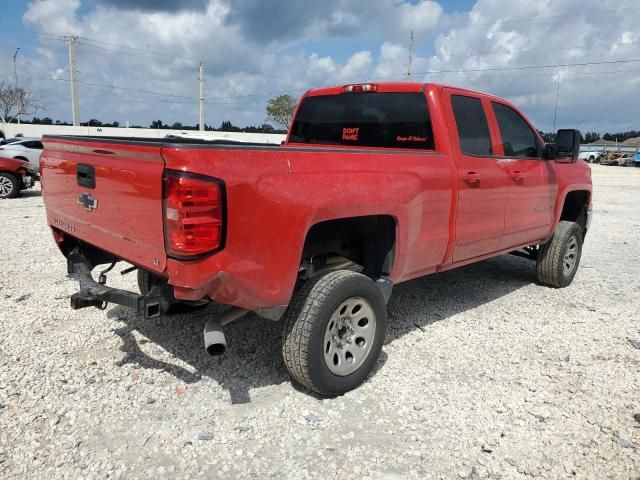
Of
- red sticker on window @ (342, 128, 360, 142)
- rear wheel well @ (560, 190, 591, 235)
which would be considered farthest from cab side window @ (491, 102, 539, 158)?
rear wheel well @ (560, 190, 591, 235)

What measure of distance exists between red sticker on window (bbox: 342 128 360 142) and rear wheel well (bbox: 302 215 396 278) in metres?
1.23

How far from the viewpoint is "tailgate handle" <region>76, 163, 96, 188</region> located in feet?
10.2

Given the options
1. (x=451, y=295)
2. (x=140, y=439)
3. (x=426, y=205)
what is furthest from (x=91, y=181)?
(x=451, y=295)

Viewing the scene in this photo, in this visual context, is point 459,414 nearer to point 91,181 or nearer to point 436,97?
point 436,97

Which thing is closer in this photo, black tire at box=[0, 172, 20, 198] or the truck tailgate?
the truck tailgate

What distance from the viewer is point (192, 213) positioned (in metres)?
2.46

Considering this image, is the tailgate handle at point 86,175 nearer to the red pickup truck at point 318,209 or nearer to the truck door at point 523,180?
the red pickup truck at point 318,209

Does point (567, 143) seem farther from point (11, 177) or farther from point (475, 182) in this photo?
point (11, 177)

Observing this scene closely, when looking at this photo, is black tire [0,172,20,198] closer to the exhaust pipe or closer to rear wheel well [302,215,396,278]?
rear wheel well [302,215,396,278]

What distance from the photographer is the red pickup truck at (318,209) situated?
2568 millimetres

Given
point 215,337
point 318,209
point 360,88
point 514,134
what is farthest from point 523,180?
point 215,337

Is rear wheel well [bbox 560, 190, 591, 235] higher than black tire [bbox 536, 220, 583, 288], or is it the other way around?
rear wheel well [bbox 560, 190, 591, 235]

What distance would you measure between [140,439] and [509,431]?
207cm

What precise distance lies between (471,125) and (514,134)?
0.80m
